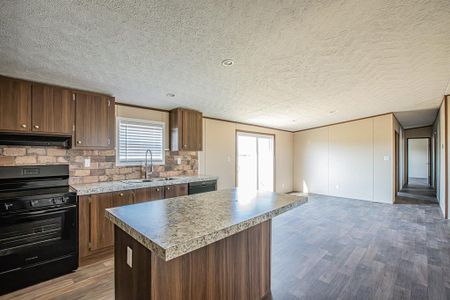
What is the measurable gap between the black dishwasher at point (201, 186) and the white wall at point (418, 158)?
36.9ft

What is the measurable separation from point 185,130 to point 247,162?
264 centimetres

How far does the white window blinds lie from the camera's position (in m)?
3.59

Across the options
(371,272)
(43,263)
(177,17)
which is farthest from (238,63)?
(43,263)

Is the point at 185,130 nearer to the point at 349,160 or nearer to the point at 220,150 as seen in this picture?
the point at 220,150

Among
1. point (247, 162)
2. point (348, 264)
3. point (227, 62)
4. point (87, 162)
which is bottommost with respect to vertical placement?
point (348, 264)

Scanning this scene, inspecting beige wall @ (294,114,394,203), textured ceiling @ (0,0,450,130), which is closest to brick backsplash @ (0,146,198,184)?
textured ceiling @ (0,0,450,130)

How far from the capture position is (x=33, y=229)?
2.24m

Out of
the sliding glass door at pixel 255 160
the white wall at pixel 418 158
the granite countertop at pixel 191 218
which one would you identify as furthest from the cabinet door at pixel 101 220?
the white wall at pixel 418 158

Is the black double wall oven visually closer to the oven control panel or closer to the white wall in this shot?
the oven control panel

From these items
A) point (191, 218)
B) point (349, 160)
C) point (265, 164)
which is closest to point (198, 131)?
point (191, 218)

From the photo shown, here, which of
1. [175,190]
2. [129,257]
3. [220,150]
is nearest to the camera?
[129,257]

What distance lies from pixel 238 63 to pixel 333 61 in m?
1.19

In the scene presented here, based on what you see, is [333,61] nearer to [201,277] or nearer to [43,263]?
[201,277]

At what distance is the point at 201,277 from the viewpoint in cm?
140
